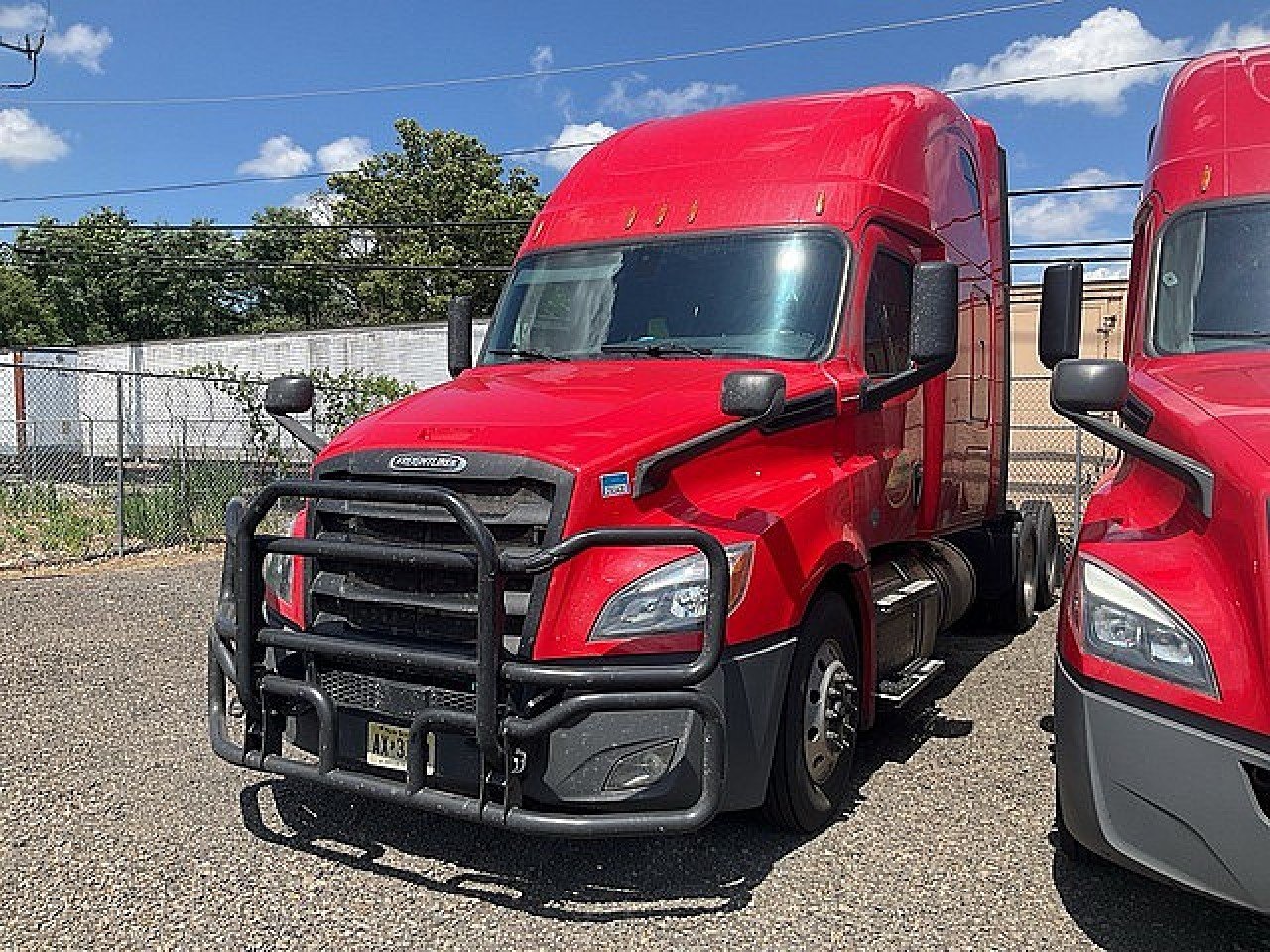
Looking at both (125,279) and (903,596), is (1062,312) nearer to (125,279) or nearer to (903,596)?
(903,596)

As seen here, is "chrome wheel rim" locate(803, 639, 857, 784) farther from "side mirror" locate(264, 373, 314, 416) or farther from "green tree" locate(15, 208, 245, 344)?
"green tree" locate(15, 208, 245, 344)

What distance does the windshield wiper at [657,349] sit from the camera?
520 centimetres

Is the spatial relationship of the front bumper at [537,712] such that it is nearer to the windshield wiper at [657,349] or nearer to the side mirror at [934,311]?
the windshield wiper at [657,349]

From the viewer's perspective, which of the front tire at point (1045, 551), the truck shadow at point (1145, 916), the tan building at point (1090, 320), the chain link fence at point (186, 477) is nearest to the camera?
the truck shadow at point (1145, 916)

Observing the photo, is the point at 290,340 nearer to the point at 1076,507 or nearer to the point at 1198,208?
the point at 1076,507

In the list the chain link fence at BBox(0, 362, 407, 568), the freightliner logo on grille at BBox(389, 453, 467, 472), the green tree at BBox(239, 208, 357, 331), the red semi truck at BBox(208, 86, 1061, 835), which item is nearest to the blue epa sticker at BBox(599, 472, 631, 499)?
the red semi truck at BBox(208, 86, 1061, 835)

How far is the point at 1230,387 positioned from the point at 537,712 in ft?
8.69

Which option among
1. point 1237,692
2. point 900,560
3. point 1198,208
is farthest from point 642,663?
point 1198,208

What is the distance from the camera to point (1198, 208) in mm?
4961

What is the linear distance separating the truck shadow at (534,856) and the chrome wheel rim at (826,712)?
0.31 metres

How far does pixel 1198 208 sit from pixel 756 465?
7.45ft

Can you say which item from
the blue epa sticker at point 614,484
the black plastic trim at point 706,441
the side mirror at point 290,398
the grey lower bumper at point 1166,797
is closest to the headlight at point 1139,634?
the grey lower bumper at point 1166,797

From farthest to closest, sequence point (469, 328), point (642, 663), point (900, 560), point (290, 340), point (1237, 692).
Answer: point (290, 340) → point (469, 328) → point (900, 560) → point (642, 663) → point (1237, 692)

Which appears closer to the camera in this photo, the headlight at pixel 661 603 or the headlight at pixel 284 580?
the headlight at pixel 661 603
